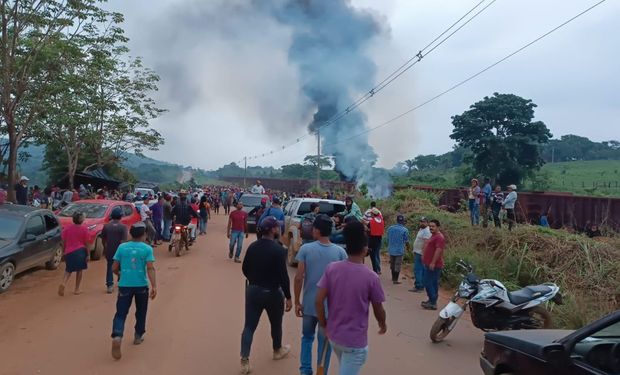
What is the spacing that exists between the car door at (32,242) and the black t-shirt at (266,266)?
6.04 metres

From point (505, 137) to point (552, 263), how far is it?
78.0ft

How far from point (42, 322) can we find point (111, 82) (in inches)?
824

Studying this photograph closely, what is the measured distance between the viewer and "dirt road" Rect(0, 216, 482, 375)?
Result: 5383 millimetres

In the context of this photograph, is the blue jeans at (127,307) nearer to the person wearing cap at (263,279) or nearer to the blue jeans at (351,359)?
the person wearing cap at (263,279)

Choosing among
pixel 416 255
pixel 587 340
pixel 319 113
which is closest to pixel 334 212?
pixel 416 255

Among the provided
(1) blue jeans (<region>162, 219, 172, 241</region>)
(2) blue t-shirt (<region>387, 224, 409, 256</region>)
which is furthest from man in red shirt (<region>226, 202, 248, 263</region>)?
(1) blue jeans (<region>162, 219, 172, 241</region>)

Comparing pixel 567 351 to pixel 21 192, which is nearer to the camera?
pixel 567 351

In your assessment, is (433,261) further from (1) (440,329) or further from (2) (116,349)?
(2) (116,349)

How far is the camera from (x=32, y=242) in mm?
9570

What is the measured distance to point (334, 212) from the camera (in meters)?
13.3

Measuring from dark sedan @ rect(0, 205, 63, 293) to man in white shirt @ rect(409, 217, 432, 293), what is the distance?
7.34 m

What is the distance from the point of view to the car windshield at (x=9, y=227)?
30.0 feet

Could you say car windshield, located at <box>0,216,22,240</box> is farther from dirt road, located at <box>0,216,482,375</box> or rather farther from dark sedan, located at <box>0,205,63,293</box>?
dirt road, located at <box>0,216,482,375</box>

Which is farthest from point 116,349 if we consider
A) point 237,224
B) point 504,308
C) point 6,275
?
point 237,224
